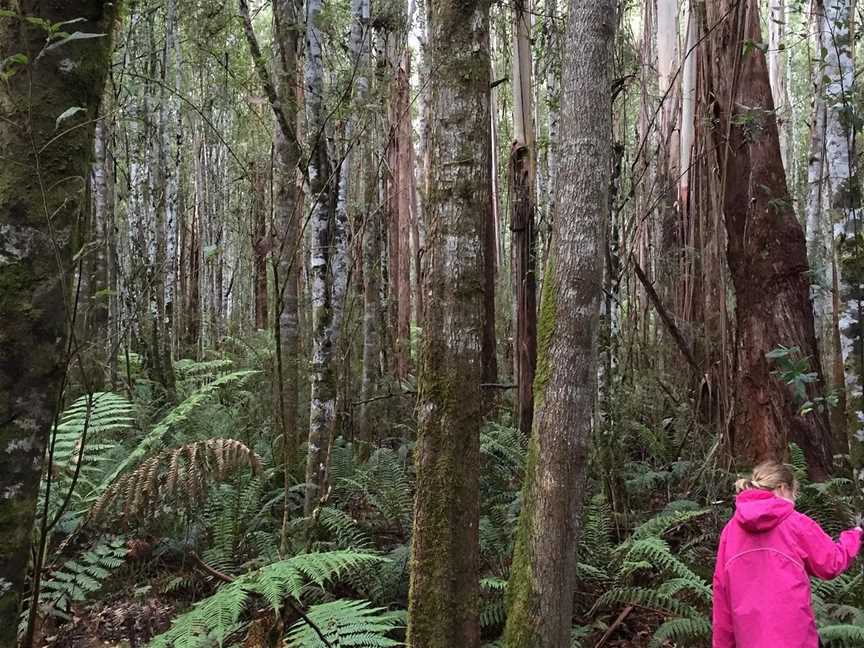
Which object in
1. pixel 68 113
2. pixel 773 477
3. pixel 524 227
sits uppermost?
pixel 524 227

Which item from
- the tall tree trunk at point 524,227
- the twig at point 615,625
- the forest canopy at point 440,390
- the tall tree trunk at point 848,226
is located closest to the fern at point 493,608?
the forest canopy at point 440,390

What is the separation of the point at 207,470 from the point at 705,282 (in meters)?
5.02

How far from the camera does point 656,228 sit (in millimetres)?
10977

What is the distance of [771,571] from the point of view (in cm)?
323

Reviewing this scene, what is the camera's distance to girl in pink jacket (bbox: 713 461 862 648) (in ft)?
10.4

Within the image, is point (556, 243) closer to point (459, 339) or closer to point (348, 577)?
point (459, 339)

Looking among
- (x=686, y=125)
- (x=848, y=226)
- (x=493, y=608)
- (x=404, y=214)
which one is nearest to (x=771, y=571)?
(x=493, y=608)

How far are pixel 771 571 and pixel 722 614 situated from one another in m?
0.36

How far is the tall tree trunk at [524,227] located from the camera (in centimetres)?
753

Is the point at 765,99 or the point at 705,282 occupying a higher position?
the point at 765,99

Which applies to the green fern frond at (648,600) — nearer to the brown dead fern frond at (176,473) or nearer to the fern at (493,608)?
the fern at (493,608)

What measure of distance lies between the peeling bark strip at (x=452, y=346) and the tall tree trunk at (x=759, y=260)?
418cm

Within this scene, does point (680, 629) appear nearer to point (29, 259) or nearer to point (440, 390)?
point (440, 390)

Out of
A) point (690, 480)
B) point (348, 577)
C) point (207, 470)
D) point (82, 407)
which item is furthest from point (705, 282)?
point (82, 407)
